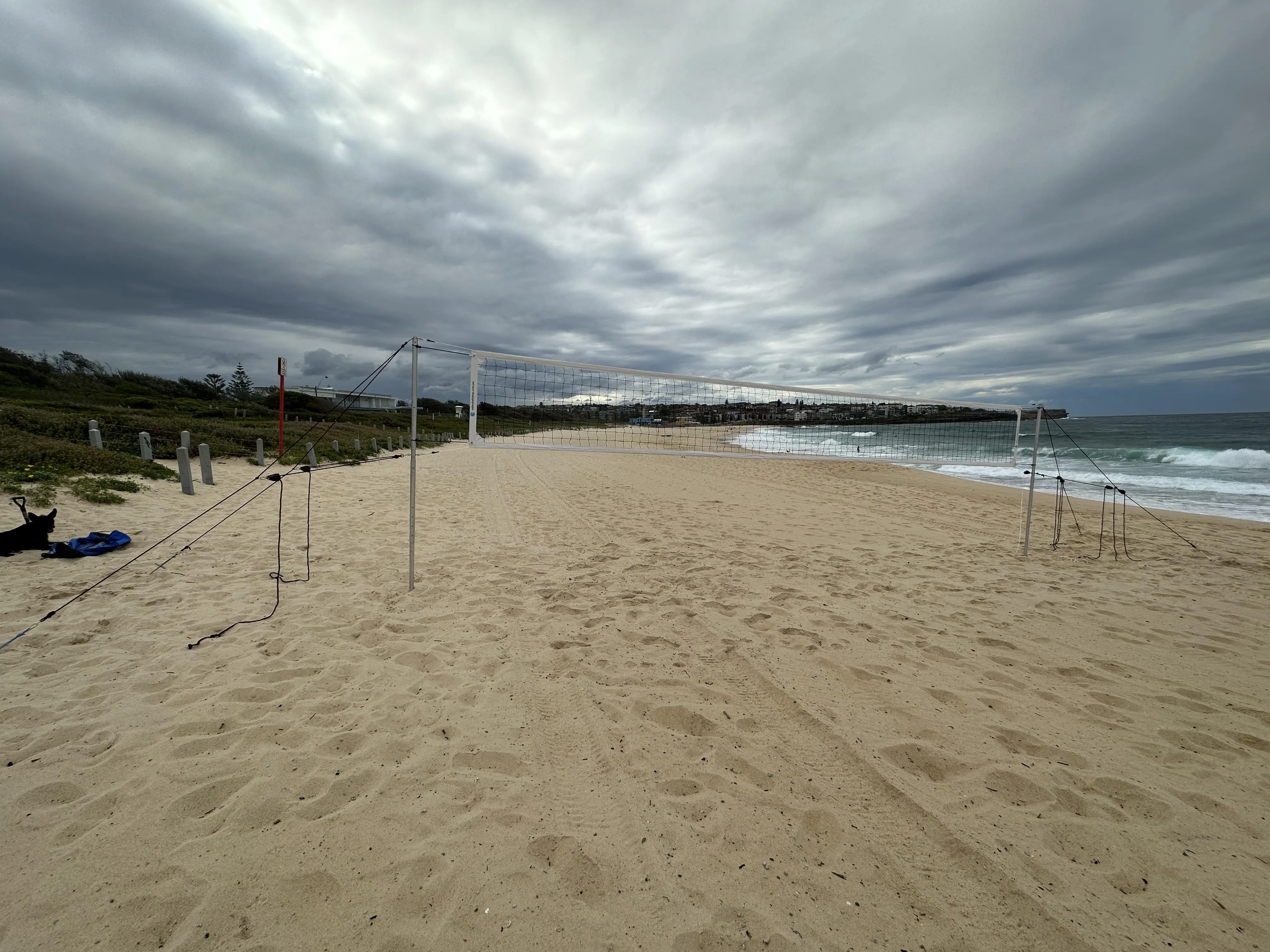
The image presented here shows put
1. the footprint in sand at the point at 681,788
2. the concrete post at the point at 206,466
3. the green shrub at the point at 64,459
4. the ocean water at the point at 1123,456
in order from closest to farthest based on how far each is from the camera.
Answer: the footprint in sand at the point at 681,788 < the green shrub at the point at 64,459 < the concrete post at the point at 206,466 < the ocean water at the point at 1123,456

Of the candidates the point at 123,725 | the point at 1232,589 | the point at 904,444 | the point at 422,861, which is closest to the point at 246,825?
the point at 422,861

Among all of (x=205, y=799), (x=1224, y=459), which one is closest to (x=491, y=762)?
(x=205, y=799)

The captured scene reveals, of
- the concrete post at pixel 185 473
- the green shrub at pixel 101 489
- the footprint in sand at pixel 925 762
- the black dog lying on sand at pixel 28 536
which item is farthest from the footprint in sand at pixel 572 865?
the concrete post at pixel 185 473

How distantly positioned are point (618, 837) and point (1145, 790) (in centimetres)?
276

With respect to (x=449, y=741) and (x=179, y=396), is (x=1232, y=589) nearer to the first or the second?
(x=449, y=741)

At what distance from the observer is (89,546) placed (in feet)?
18.1

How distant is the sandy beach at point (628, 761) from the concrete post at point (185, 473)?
4629 mm

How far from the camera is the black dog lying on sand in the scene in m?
5.16

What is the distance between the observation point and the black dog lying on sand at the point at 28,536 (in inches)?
203

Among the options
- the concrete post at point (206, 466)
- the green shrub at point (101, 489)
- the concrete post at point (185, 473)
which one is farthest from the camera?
the concrete post at point (206, 466)

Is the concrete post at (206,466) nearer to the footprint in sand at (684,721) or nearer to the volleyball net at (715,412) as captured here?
the volleyball net at (715,412)

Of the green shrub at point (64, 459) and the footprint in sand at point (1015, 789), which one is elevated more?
the green shrub at point (64, 459)

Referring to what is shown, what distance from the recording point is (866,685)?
11.3 feet

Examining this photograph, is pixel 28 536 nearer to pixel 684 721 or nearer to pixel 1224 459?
pixel 684 721
